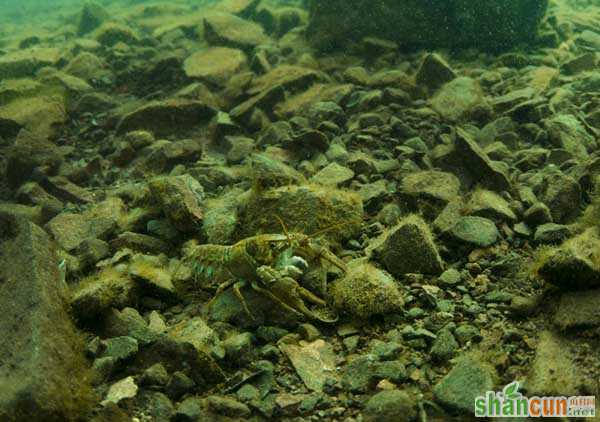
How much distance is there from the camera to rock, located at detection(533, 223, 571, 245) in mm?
4250

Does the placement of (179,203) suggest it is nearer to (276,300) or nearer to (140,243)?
(140,243)

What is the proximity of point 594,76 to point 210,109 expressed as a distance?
5637 millimetres

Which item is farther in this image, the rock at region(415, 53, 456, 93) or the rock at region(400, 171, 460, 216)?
the rock at region(415, 53, 456, 93)

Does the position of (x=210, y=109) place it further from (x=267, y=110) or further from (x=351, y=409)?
(x=351, y=409)

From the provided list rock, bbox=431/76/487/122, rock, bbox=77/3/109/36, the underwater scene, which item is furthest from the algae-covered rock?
rock, bbox=77/3/109/36

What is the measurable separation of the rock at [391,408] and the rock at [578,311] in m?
1.13

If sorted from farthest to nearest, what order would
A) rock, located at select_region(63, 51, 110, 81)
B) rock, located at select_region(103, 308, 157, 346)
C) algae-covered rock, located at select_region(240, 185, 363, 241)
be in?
rock, located at select_region(63, 51, 110, 81)
algae-covered rock, located at select_region(240, 185, 363, 241)
rock, located at select_region(103, 308, 157, 346)

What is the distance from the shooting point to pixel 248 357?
12.2 ft

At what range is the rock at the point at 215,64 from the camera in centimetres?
902

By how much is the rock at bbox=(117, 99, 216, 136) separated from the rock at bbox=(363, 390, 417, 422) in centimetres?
579

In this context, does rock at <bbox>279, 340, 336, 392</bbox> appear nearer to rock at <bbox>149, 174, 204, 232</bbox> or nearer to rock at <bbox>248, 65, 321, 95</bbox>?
rock at <bbox>149, 174, 204, 232</bbox>

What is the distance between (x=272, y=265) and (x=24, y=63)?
9375mm

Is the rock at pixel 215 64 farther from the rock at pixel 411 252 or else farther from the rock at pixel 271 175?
the rock at pixel 411 252

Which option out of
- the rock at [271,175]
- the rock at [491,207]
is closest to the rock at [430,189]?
the rock at [491,207]
